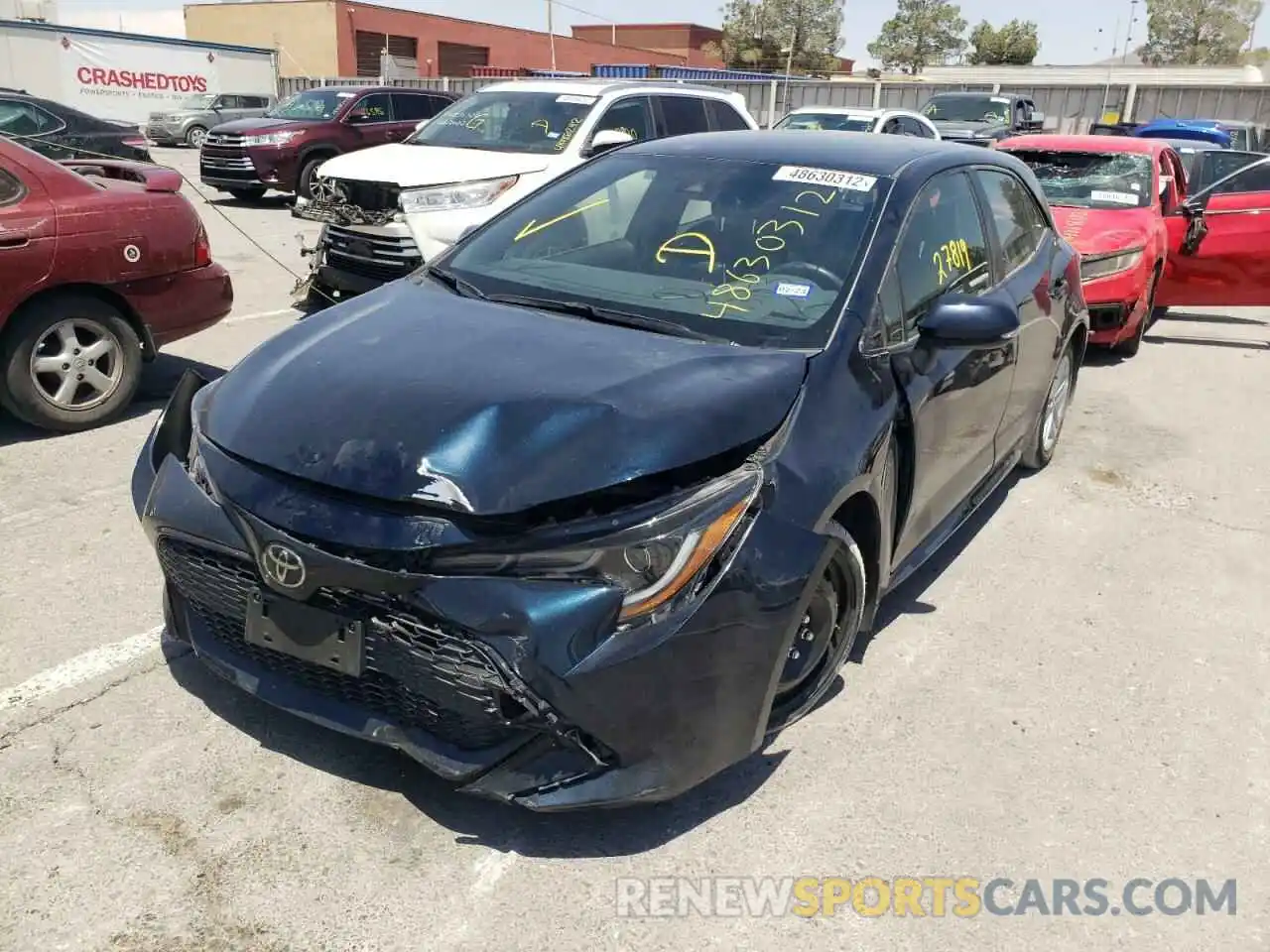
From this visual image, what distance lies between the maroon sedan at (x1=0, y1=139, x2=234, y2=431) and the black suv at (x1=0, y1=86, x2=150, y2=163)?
8359 millimetres

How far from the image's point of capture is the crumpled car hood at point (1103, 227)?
772 cm

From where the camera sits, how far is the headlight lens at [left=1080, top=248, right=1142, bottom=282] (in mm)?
7645

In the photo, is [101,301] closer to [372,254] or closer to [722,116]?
[372,254]

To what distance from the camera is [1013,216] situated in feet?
15.3

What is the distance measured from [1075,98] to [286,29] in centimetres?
3582

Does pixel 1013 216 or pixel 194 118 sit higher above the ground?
pixel 1013 216

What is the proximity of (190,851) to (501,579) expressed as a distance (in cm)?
109

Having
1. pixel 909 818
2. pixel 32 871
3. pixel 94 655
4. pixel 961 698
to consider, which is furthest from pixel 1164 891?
pixel 94 655

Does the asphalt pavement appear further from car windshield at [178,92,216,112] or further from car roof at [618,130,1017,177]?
car windshield at [178,92,216,112]

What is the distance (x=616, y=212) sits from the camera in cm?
397

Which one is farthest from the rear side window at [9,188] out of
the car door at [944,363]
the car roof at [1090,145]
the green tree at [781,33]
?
the green tree at [781,33]

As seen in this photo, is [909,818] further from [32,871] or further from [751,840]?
[32,871]

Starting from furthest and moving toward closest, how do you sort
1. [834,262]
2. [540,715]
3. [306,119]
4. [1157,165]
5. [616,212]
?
[306,119] < [1157,165] < [616,212] < [834,262] < [540,715]

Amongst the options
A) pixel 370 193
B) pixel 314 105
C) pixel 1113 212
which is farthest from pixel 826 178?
pixel 314 105
